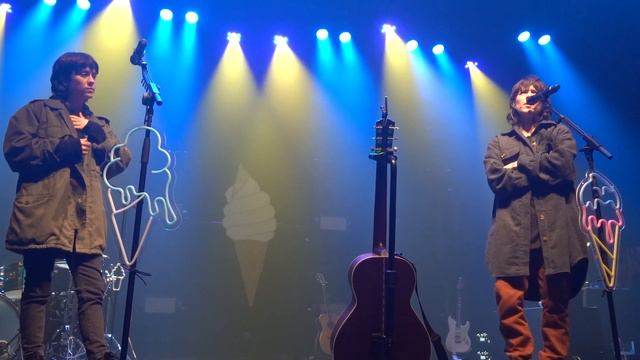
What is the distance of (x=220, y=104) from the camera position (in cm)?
628

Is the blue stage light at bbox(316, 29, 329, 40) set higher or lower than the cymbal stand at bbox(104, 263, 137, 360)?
higher

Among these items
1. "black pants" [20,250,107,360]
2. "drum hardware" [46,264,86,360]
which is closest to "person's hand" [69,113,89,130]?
"black pants" [20,250,107,360]

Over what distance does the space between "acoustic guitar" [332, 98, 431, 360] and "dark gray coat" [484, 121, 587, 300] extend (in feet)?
1.88

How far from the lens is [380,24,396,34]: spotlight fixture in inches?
255

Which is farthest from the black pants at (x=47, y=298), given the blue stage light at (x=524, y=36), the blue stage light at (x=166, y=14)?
the blue stage light at (x=524, y=36)

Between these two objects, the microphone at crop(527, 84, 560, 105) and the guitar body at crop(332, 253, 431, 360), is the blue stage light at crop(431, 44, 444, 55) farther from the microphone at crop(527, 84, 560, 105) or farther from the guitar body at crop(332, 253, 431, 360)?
the guitar body at crop(332, 253, 431, 360)

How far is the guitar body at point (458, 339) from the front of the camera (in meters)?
5.77

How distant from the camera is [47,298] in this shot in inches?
101

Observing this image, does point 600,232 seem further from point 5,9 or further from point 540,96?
point 5,9

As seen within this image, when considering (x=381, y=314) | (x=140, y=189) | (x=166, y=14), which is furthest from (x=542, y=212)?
(x=166, y=14)

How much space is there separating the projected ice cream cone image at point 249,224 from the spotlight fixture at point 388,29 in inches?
105

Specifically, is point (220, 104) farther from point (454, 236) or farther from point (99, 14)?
point (454, 236)

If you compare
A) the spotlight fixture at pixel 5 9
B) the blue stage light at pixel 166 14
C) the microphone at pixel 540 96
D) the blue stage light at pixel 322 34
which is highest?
the blue stage light at pixel 322 34

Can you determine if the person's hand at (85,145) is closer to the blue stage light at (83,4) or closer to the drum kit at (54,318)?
the drum kit at (54,318)
